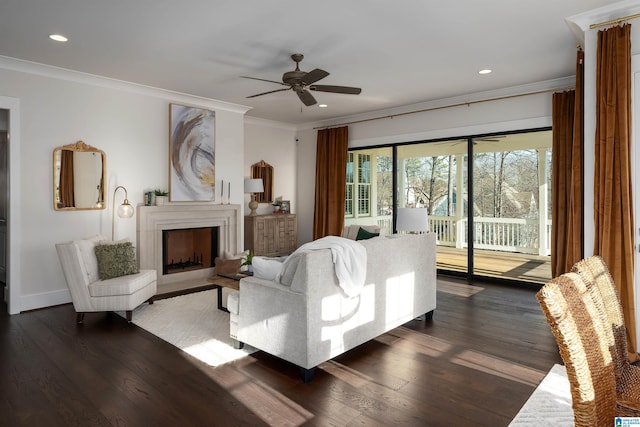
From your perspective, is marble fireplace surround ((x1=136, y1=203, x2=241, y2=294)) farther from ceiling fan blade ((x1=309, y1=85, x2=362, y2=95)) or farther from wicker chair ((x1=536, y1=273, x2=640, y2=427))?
wicker chair ((x1=536, y1=273, x2=640, y2=427))

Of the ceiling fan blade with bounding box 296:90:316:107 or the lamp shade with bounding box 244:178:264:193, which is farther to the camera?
the lamp shade with bounding box 244:178:264:193

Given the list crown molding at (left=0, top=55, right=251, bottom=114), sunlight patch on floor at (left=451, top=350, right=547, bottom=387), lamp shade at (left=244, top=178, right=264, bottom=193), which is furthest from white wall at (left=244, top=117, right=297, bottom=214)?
sunlight patch on floor at (left=451, top=350, right=547, bottom=387)

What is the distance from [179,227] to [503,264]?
16.5ft

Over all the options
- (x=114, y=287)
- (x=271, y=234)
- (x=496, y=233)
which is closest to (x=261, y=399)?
(x=114, y=287)

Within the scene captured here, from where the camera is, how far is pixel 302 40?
12.9 feet

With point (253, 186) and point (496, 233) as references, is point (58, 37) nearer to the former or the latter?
point (253, 186)

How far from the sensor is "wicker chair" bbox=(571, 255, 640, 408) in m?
1.57

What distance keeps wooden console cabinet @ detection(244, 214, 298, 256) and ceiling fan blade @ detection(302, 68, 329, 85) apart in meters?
3.85

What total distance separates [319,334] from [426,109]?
475 centimetres

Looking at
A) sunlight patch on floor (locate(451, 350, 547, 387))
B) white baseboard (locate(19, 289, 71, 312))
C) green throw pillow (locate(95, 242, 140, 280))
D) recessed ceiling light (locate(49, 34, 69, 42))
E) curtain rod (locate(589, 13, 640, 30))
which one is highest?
recessed ceiling light (locate(49, 34, 69, 42))

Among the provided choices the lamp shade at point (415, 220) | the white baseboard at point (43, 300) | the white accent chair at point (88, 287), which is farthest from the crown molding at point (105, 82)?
the lamp shade at point (415, 220)

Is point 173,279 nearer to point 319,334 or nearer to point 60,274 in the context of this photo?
point 60,274

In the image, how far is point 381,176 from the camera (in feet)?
24.4

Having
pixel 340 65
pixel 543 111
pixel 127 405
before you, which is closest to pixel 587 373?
pixel 127 405
